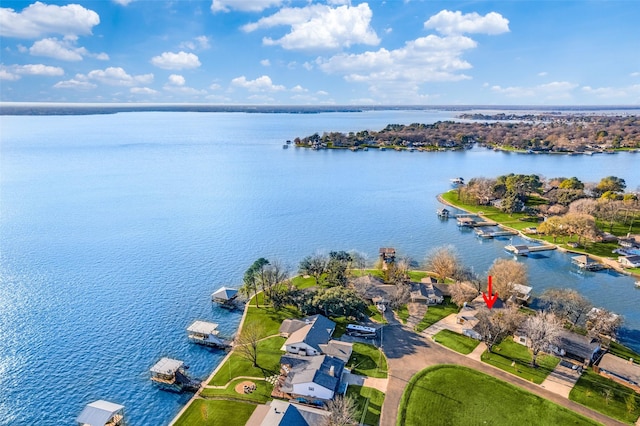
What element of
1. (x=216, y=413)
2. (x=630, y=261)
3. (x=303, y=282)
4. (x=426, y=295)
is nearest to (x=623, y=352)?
(x=426, y=295)

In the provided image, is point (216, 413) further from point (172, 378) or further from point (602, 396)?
point (602, 396)

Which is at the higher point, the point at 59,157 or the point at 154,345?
the point at 59,157

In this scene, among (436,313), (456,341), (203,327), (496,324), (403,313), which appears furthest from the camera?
(436,313)

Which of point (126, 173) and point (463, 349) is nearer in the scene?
point (463, 349)

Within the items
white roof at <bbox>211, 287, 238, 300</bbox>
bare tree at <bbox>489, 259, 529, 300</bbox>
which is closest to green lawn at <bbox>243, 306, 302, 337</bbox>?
white roof at <bbox>211, 287, 238, 300</bbox>

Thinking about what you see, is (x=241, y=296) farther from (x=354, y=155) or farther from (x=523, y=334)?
(x=354, y=155)

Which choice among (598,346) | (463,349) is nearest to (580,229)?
(598,346)

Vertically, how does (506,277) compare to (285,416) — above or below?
above
